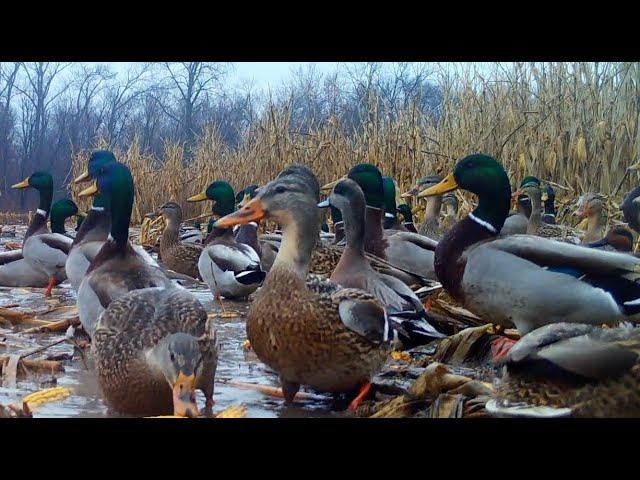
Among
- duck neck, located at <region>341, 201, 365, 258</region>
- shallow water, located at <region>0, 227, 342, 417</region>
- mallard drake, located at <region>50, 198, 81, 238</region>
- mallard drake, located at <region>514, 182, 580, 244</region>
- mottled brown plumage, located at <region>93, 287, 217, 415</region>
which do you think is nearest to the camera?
mottled brown plumage, located at <region>93, 287, 217, 415</region>

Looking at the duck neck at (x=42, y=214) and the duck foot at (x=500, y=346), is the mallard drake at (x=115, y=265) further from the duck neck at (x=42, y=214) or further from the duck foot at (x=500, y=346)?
the duck foot at (x=500, y=346)

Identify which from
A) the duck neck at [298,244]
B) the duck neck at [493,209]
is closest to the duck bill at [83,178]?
the duck neck at [298,244]

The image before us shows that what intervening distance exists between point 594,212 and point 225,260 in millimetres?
1557

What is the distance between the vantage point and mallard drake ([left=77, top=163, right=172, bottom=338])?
2863 millimetres

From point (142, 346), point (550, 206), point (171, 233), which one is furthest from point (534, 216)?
point (142, 346)

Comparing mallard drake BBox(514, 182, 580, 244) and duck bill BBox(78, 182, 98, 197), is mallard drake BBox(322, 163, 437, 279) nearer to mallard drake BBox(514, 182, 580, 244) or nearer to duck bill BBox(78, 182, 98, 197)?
mallard drake BBox(514, 182, 580, 244)

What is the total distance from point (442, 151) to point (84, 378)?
141cm

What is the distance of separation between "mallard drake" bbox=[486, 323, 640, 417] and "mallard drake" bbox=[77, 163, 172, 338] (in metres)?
1.16

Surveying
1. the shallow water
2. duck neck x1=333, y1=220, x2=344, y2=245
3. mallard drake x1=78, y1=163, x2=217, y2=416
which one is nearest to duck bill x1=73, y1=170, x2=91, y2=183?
the shallow water

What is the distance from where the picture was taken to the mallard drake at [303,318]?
2326 millimetres

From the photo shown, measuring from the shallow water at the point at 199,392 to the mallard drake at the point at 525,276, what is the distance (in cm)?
67
